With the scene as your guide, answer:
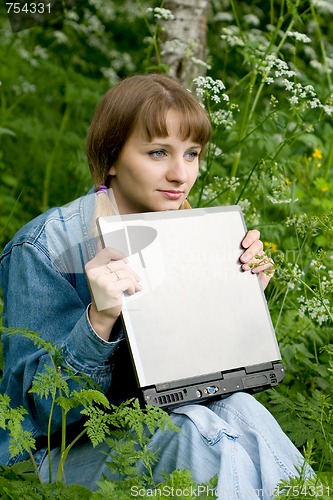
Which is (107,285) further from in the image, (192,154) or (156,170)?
(192,154)

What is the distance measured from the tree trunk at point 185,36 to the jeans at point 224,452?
1.93 m

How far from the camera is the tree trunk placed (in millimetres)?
3406

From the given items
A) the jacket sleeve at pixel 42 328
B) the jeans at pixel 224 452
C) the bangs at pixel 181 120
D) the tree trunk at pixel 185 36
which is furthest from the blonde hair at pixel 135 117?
the tree trunk at pixel 185 36

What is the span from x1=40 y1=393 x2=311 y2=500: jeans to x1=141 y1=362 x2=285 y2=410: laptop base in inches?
0.9

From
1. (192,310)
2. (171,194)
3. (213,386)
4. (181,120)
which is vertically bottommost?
(213,386)

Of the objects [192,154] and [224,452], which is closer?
[224,452]

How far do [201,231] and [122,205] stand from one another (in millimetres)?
250

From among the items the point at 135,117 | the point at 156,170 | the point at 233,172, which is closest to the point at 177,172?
the point at 156,170

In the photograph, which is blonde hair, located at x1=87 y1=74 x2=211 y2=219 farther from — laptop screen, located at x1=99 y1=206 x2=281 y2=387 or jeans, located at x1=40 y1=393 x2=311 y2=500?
jeans, located at x1=40 y1=393 x2=311 y2=500

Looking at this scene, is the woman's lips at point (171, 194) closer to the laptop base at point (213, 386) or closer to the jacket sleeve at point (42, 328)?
the jacket sleeve at point (42, 328)

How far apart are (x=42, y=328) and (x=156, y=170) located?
0.45m

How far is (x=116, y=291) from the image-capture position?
1658 mm

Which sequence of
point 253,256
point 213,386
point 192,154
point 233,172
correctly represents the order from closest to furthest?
1. point 213,386
2. point 253,256
3. point 192,154
4. point 233,172

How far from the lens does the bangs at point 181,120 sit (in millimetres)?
1933
